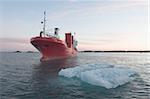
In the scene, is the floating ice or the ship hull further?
the ship hull

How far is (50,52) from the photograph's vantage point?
39.1m

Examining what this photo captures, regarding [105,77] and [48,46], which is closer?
[105,77]

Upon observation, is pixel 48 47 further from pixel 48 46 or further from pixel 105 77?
pixel 105 77

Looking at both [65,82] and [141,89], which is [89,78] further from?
[141,89]

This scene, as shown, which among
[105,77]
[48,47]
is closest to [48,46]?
[48,47]

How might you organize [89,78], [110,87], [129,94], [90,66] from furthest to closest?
[90,66], [89,78], [110,87], [129,94]

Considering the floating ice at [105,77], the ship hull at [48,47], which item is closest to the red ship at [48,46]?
the ship hull at [48,47]

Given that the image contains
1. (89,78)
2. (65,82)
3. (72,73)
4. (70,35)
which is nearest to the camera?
(89,78)

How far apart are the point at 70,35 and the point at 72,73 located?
38.4 meters

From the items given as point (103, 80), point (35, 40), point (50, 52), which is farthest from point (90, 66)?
point (50, 52)

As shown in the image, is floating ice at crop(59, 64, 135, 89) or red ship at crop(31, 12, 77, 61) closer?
floating ice at crop(59, 64, 135, 89)

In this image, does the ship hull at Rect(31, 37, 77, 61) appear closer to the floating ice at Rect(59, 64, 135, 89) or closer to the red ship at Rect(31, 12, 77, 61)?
the red ship at Rect(31, 12, 77, 61)

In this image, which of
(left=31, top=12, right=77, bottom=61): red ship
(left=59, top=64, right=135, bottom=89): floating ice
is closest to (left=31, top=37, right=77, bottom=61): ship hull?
(left=31, top=12, right=77, bottom=61): red ship

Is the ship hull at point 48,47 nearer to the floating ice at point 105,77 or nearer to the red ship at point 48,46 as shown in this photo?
the red ship at point 48,46
